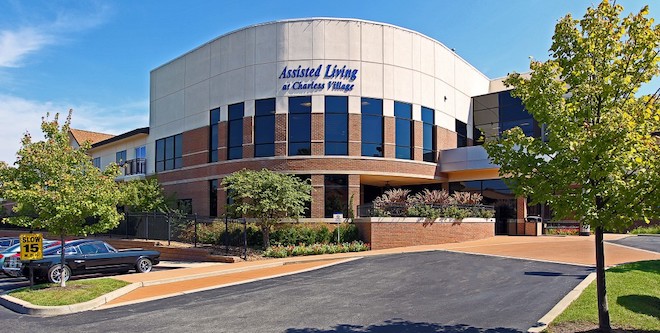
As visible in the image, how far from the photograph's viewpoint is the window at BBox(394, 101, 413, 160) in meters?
30.5

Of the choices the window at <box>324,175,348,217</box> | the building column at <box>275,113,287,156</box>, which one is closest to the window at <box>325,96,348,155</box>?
the window at <box>324,175,348,217</box>

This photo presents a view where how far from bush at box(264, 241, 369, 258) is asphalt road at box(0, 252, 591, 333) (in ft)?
19.5

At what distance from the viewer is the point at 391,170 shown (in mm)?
29766

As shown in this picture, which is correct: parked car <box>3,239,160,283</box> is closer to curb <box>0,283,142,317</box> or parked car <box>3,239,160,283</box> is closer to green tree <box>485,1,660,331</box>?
curb <box>0,283,142,317</box>

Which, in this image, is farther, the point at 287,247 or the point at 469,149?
the point at 469,149

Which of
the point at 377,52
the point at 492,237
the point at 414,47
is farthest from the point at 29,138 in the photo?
the point at 492,237

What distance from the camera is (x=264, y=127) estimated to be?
97.5 ft

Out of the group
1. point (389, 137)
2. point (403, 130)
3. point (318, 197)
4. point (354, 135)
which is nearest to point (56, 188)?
point (318, 197)

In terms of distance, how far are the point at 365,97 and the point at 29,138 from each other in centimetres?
1842

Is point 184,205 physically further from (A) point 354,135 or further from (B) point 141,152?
(A) point 354,135

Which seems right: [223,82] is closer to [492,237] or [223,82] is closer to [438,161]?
[438,161]

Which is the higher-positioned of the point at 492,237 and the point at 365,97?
the point at 365,97

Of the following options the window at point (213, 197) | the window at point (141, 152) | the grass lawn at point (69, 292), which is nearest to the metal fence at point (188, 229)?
the window at point (213, 197)

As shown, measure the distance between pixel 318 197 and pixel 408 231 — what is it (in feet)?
17.6
